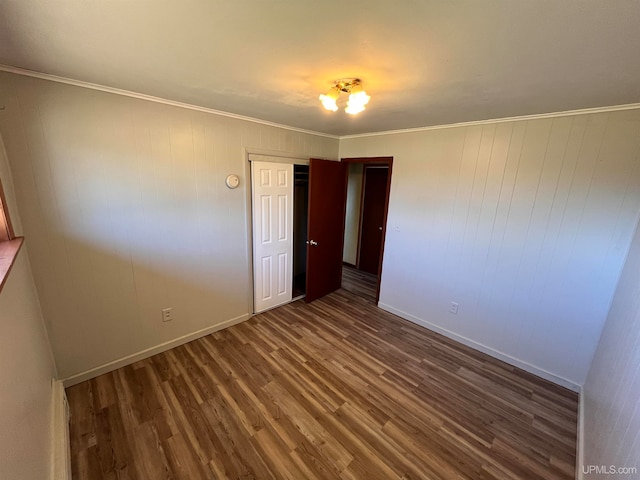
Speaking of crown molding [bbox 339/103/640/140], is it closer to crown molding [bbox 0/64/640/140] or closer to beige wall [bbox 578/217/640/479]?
crown molding [bbox 0/64/640/140]

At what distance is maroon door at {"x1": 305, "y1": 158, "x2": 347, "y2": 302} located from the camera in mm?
3320

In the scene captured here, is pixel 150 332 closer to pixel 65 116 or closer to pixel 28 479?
pixel 28 479

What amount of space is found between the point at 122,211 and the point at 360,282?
3456 mm

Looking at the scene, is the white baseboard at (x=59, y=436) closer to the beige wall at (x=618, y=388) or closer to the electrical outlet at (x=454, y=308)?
the beige wall at (x=618, y=388)

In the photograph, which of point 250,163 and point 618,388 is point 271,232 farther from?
point 618,388

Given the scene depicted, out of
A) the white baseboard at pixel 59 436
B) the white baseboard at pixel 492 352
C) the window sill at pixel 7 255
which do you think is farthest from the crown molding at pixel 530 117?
the white baseboard at pixel 59 436

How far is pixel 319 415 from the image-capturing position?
1878 mm

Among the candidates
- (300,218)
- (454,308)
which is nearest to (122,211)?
(300,218)

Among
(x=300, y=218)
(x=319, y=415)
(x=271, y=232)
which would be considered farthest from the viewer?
(x=300, y=218)

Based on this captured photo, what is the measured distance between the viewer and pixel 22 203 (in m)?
1.67

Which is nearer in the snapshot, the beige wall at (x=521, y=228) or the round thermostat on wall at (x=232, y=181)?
the beige wall at (x=521, y=228)

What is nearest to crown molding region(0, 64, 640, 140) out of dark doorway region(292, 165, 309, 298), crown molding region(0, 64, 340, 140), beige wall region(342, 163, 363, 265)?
crown molding region(0, 64, 340, 140)

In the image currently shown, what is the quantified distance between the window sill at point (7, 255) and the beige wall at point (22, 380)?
83 millimetres

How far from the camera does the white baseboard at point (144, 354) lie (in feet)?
6.76
